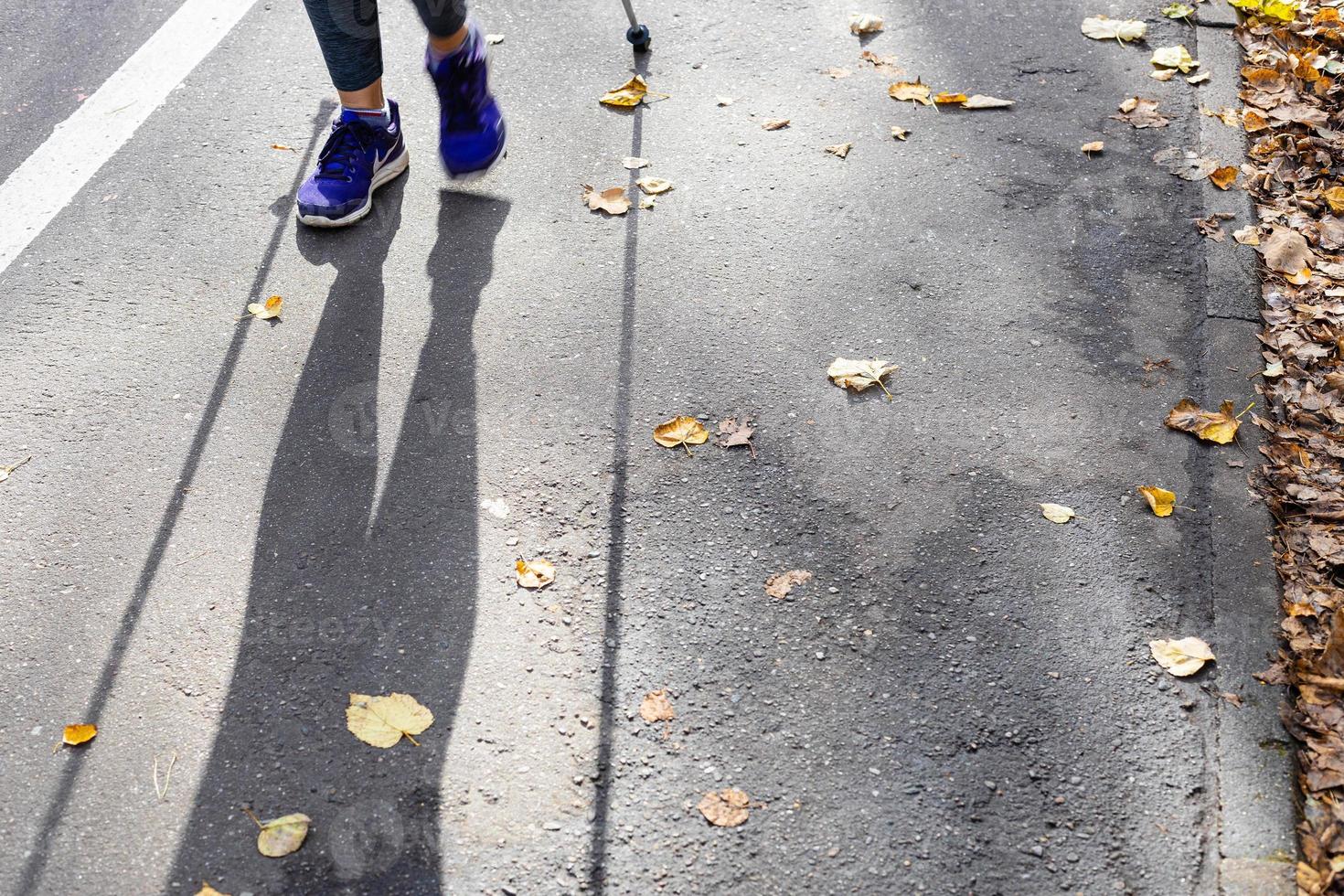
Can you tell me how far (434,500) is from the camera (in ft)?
8.82

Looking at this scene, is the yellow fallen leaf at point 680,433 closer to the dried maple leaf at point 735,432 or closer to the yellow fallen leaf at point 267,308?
the dried maple leaf at point 735,432

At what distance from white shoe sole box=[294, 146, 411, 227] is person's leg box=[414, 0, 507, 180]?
33 centimetres

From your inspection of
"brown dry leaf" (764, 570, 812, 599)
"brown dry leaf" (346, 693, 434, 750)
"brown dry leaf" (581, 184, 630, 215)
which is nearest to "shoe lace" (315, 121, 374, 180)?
"brown dry leaf" (581, 184, 630, 215)

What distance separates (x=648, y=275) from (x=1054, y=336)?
1.23 meters

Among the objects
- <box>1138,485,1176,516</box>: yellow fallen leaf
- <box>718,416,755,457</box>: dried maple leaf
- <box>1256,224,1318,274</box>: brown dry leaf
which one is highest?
<box>1256,224,1318,274</box>: brown dry leaf

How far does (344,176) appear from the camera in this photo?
3494mm

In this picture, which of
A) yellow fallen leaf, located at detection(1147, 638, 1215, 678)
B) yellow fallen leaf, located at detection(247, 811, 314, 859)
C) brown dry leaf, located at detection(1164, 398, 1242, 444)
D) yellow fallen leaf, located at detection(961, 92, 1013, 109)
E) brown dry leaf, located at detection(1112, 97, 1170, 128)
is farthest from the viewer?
yellow fallen leaf, located at detection(961, 92, 1013, 109)

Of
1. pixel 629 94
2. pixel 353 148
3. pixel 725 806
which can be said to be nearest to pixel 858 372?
pixel 725 806

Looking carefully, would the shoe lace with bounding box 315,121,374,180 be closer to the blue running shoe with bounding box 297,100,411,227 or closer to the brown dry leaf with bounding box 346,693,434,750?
the blue running shoe with bounding box 297,100,411,227

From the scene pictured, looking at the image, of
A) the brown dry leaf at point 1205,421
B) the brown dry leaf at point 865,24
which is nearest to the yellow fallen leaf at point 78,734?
the brown dry leaf at point 1205,421

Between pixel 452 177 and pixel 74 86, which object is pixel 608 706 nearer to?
pixel 452 177

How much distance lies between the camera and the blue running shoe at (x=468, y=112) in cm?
327

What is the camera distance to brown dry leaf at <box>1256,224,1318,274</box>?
3258 mm

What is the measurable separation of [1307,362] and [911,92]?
179 centimetres
